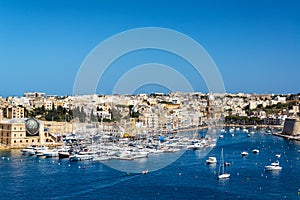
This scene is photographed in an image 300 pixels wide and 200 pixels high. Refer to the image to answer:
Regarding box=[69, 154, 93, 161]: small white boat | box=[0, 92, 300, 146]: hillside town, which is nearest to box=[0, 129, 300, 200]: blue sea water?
box=[69, 154, 93, 161]: small white boat

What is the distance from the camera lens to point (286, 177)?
9250mm

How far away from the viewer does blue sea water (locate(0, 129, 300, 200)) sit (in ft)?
24.9

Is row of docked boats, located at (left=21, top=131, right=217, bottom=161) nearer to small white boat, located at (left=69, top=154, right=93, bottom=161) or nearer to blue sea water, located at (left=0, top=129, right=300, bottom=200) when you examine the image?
small white boat, located at (left=69, top=154, right=93, bottom=161)

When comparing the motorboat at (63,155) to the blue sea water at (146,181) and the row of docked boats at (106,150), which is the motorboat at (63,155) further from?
the blue sea water at (146,181)

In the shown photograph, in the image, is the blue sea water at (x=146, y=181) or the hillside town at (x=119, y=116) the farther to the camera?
the hillside town at (x=119, y=116)

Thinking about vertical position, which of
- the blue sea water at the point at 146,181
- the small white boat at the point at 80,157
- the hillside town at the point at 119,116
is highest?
the hillside town at the point at 119,116

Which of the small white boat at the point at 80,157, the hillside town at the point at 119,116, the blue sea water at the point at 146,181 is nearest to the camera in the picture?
the blue sea water at the point at 146,181

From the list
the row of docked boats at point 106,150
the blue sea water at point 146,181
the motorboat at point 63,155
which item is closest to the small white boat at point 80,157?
the row of docked boats at point 106,150

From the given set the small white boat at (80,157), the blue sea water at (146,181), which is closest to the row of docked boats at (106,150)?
the small white boat at (80,157)

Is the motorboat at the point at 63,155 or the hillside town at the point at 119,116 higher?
the hillside town at the point at 119,116

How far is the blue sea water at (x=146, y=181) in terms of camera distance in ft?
24.9

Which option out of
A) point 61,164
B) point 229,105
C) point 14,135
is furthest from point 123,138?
point 229,105

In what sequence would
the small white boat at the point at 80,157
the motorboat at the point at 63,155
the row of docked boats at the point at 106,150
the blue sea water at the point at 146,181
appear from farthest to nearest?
the motorboat at the point at 63,155 → the row of docked boats at the point at 106,150 → the small white boat at the point at 80,157 → the blue sea water at the point at 146,181

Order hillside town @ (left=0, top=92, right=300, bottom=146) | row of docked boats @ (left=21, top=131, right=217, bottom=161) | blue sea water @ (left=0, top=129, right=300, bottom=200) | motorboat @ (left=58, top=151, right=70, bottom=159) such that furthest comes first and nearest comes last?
hillside town @ (left=0, top=92, right=300, bottom=146)
motorboat @ (left=58, top=151, right=70, bottom=159)
row of docked boats @ (left=21, top=131, right=217, bottom=161)
blue sea water @ (left=0, top=129, right=300, bottom=200)
